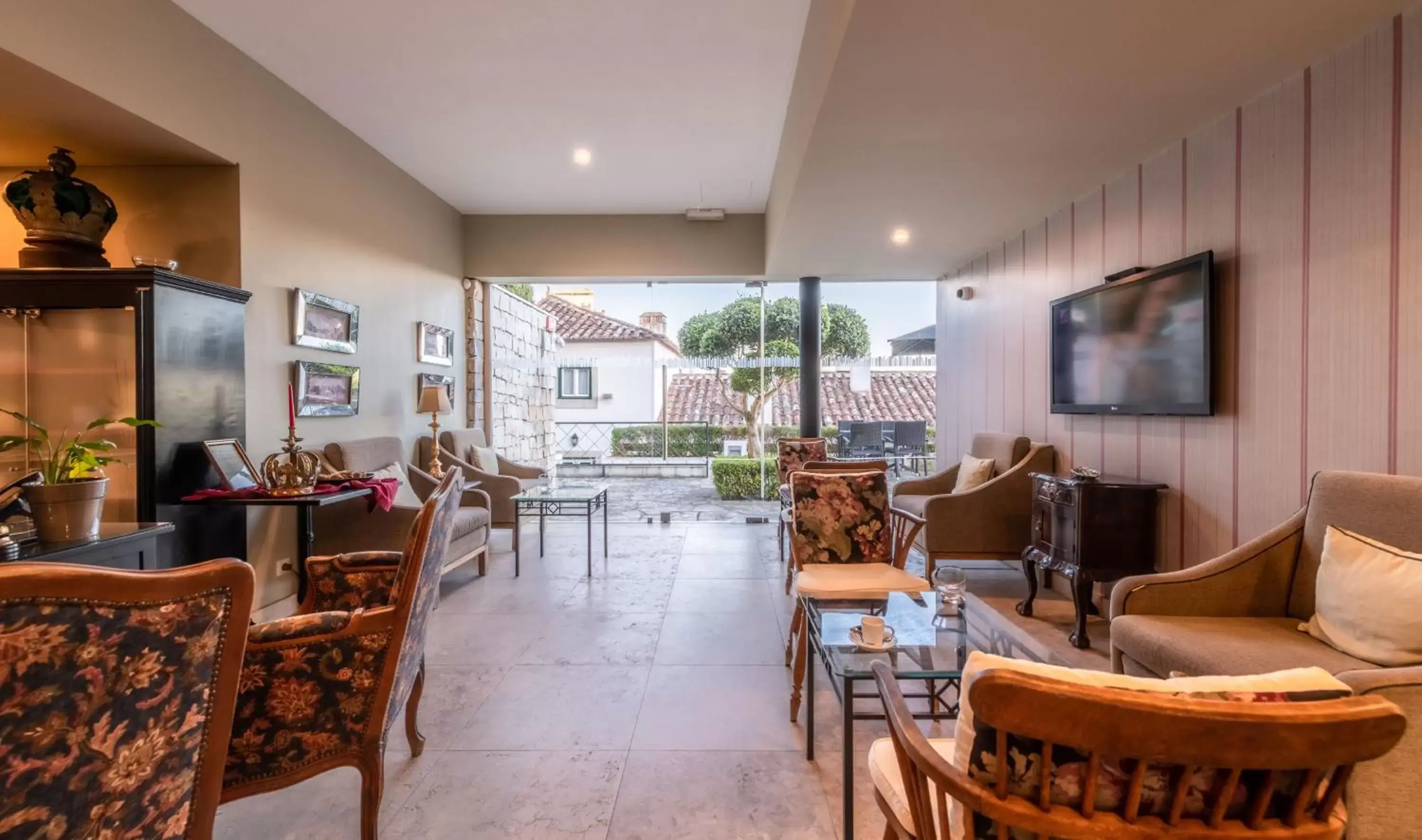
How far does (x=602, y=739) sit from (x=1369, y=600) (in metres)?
2.38

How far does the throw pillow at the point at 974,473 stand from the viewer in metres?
4.08

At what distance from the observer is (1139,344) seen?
289 cm

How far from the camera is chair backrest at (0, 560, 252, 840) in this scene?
0.80m

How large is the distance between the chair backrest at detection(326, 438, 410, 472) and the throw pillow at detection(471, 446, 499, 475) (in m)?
0.74

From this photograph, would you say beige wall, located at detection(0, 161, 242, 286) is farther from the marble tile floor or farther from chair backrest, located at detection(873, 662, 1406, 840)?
chair backrest, located at detection(873, 662, 1406, 840)

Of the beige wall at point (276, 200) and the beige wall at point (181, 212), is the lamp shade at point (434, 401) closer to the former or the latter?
the beige wall at point (276, 200)

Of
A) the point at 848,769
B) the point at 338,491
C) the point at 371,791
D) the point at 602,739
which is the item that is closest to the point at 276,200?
the point at 338,491

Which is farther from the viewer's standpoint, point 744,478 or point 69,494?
point 744,478

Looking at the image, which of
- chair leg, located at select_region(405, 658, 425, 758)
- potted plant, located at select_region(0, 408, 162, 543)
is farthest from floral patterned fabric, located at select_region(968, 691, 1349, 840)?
potted plant, located at select_region(0, 408, 162, 543)

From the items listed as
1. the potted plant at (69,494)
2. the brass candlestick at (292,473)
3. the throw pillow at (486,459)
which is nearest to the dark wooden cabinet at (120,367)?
the brass candlestick at (292,473)

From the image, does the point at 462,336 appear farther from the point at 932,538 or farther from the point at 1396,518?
the point at 1396,518

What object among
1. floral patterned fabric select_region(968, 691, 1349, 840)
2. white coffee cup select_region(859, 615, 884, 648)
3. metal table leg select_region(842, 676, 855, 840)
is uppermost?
→ floral patterned fabric select_region(968, 691, 1349, 840)

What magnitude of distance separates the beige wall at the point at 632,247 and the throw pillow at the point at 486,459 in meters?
1.84

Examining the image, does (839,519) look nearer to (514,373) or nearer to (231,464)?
→ (231,464)
